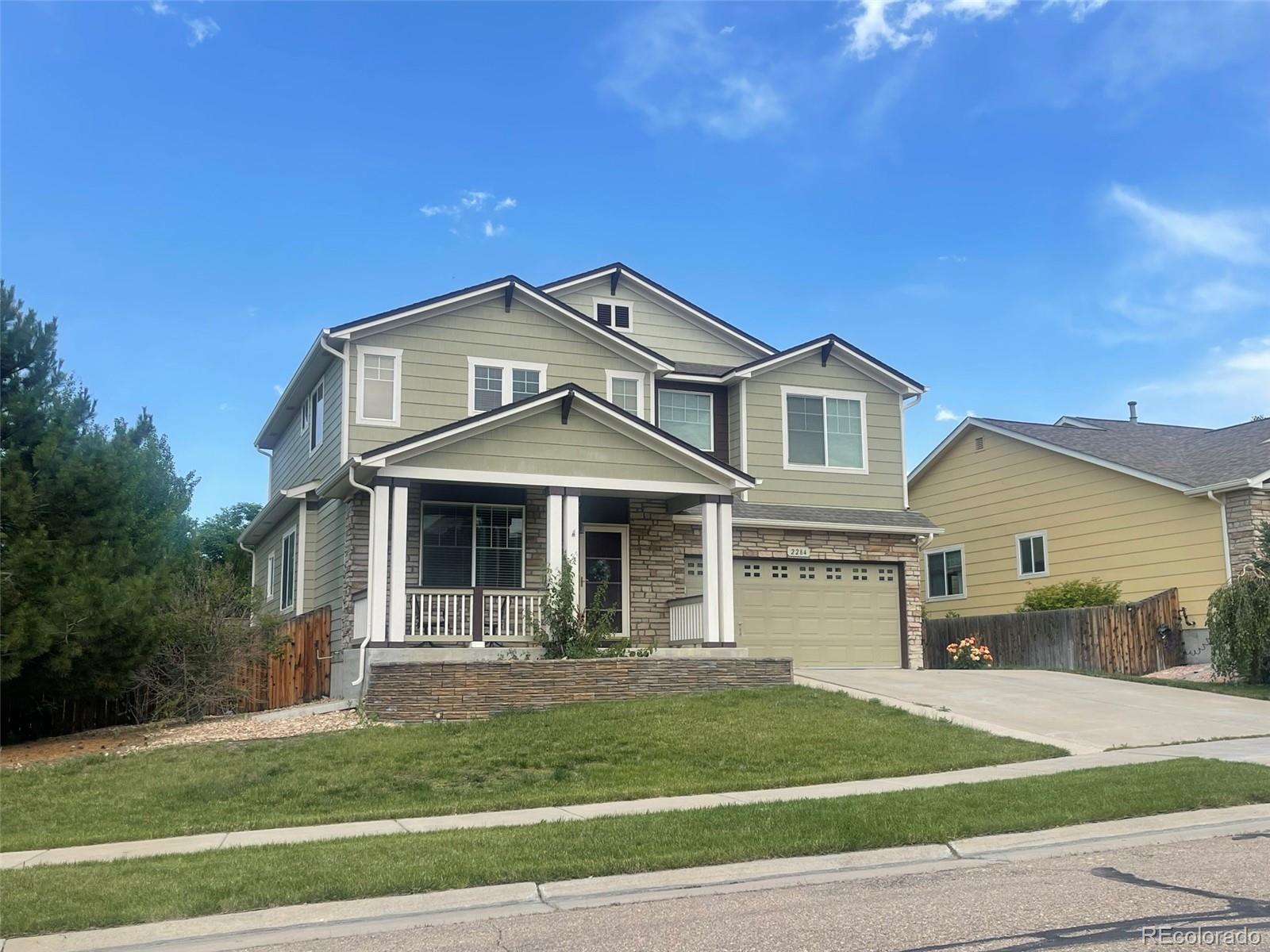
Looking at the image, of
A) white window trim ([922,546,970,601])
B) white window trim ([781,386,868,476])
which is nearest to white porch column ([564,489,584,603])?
white window trim ([781,386,868,476])

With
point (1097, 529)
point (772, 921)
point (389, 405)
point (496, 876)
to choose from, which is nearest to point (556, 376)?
point (389, 405)

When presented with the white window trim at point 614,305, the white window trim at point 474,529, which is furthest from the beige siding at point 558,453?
the white window trim at point 614,305

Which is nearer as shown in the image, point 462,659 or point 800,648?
point 462,659

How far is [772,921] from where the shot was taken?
21.8ft

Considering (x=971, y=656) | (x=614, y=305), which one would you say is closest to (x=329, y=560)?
(x=614, y=305)

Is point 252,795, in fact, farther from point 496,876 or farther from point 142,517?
point 142,517

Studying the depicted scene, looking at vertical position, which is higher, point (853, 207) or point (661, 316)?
point (853, 207)

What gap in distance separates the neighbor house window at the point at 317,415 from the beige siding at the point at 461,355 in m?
2.18

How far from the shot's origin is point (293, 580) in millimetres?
22703

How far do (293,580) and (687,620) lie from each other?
8.25 metres

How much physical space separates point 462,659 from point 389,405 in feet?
17.6

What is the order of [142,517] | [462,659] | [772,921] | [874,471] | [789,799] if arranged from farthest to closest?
[874,471]
[142,517]
[462,659]
[789,799]
[772,921]

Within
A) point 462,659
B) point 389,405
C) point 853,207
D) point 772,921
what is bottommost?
point 772,921

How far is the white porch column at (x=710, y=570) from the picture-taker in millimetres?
18578
